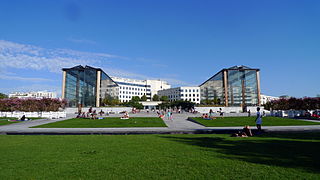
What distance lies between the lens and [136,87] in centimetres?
14575

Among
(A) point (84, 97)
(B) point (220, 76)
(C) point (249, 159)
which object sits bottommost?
(C) point (249, 159)

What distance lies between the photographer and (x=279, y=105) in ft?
146

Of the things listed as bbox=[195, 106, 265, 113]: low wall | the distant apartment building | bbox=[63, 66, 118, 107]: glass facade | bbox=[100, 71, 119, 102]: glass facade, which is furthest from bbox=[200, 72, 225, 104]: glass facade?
bbox=[63, 66, 118, 107]: glass facade

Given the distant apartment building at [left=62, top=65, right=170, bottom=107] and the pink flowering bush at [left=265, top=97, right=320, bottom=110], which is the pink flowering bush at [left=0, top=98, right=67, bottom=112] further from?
the pink flowering bush at [left=265, top=97, right=320, bottom=110]

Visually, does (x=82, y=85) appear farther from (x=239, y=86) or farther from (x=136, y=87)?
(x=136, y=87)

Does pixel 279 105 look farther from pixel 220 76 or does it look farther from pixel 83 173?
pixel 83 173

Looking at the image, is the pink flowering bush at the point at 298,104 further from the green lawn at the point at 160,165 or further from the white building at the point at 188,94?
the white building at the point at 188,94

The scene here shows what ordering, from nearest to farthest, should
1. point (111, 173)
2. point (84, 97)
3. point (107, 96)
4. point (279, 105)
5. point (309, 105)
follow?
point (111, 173) → point (309, 105) → point (279, 105) → point (84, 97) → point (107, 96)

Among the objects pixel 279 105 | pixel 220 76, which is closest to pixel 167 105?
pixel 220 76

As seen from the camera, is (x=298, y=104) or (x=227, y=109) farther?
(x=227, y=109)

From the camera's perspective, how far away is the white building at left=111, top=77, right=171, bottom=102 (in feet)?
442

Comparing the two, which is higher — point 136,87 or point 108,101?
point 136,87

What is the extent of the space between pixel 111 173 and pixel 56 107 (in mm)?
44682

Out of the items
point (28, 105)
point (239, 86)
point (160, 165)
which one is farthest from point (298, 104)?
point (28, 105)
